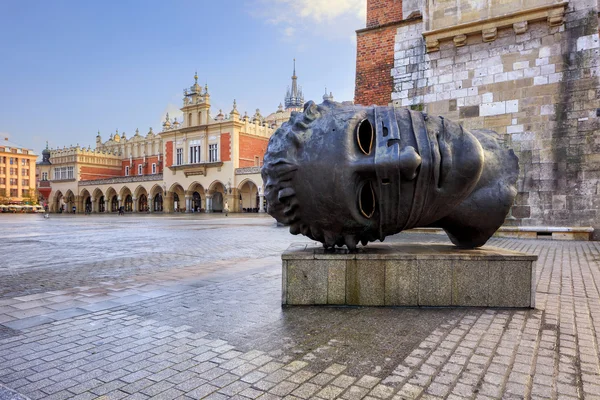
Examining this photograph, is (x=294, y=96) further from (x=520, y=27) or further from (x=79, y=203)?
(x=520, y=27)

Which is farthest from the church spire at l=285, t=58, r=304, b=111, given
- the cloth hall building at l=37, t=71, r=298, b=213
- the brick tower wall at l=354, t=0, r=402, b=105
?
the brick tower wall at l=354, t=0, r=402, b=105

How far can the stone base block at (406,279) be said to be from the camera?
12.4ft

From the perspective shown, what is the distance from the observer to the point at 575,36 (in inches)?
419

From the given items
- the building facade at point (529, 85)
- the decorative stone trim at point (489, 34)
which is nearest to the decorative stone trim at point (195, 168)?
the building facade at point (529, 85)

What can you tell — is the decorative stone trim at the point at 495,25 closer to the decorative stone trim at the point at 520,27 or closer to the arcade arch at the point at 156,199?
the decorative stone trim at the point at 520,27

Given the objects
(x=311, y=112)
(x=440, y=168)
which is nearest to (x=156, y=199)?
(x=311, y=112)

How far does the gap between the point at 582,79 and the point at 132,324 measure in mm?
12166

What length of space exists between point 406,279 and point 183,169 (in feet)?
172

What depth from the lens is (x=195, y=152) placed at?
5362 cm

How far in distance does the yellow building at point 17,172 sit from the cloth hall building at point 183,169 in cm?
2275

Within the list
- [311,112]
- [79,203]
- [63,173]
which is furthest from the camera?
[63,173]

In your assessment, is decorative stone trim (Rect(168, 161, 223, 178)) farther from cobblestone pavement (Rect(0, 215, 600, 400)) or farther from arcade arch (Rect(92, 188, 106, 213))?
cobblestone pavement (Rect(0, 215, 600, 400))

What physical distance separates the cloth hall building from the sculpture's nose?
42939 mm

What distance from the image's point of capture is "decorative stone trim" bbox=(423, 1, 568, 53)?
1064cm
